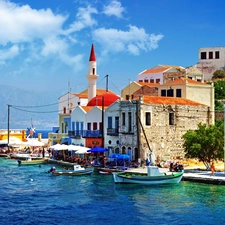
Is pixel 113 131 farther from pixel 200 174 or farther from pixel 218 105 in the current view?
pixel 218 105

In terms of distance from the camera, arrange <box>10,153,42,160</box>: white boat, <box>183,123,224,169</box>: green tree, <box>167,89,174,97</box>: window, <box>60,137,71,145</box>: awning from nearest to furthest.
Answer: <box>183,123,224,169</box>: green tree → <box>167,89,174,97</box>: window → <box>60,137,71,145</box>: awning → <box>10,153,42,160</box>: white boat

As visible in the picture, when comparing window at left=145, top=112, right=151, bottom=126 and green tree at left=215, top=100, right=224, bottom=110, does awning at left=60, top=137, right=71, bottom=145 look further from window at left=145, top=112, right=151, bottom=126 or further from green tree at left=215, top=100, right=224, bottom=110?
green tree at left=215, top=100, right=224, bottom=110

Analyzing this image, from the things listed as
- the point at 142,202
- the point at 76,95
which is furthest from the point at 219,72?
the point at 142,202

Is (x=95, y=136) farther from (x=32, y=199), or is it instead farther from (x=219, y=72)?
(x=219, y=72)

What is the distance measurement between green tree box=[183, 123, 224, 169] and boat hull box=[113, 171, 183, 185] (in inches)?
162

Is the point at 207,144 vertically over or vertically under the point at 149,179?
over

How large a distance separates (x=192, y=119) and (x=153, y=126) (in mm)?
5036

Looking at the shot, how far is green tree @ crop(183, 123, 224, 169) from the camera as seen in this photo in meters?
39.9

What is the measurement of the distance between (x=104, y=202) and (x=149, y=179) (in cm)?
715

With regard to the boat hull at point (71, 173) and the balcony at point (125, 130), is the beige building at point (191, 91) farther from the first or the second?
the boat hull at point (71, 173)

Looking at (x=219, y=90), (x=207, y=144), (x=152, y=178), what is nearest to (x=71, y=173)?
(x=152, y=178)

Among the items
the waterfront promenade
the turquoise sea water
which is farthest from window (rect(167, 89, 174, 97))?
the turquoise sea water

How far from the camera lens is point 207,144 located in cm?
4016

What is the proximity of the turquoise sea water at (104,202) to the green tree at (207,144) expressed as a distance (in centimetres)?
414
